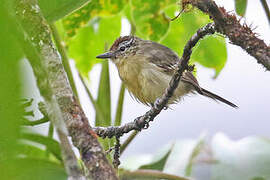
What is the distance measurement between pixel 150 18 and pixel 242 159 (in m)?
1.09

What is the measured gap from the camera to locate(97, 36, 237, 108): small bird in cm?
271

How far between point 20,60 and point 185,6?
74cm

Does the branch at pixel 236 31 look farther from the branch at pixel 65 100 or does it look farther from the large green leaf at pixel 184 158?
the large green leaf at pixel 184 158

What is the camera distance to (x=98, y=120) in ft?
7.56

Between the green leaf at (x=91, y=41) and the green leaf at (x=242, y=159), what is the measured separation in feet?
3.16

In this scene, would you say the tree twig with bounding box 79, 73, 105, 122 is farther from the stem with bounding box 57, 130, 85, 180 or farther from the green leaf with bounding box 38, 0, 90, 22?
the stem with bounding box 57, 130, 85, 180

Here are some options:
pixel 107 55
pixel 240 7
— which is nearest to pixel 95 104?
pixel 107 55

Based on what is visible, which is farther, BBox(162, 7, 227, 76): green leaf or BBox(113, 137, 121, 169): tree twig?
BBox(162, 7, 227, 76): green leaf

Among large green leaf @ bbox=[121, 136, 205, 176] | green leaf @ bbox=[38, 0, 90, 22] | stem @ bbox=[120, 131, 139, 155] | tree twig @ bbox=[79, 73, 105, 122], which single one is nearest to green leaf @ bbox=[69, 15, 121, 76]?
tree twig @ bbox=[79, 73, 105, 122]

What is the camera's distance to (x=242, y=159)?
8.73ft

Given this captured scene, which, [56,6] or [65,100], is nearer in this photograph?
[65,100]

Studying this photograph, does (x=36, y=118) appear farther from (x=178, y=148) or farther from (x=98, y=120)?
(x=178, y=148)

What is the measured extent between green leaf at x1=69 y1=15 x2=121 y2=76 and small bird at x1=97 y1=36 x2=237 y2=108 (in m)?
0.08

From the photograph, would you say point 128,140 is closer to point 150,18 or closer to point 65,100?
point 150,18
